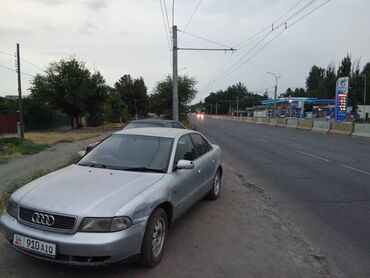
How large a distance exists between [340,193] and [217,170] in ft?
9.55

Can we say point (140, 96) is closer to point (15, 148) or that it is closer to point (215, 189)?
point (15, 148)

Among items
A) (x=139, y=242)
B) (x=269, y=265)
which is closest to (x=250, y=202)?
(x=269, y=265)

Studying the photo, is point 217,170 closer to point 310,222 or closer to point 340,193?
point 310,222

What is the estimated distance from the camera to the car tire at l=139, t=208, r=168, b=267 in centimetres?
427

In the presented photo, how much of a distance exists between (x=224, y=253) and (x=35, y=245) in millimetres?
2187

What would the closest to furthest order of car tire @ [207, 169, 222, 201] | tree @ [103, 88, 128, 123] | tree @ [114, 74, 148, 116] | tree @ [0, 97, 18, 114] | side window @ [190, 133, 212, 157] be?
side window @ [190, 133, 212, 157] → car tire @ [207, 169, 222, 201] → tree @ [0, 97, 18, 114] → tree @ [103, 88, 128, 123] → tree @ [114, 74, 148, 116]

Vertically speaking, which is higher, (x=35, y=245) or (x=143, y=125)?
(x=143, y=125)

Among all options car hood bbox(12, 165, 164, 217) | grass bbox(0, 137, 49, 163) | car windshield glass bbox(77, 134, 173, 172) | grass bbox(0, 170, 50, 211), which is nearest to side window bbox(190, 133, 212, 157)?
car windshield glass bbox(77, 134, 173, 172)

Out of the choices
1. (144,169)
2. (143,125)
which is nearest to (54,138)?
(143,125)

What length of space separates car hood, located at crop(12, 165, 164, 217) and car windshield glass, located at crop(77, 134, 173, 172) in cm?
25

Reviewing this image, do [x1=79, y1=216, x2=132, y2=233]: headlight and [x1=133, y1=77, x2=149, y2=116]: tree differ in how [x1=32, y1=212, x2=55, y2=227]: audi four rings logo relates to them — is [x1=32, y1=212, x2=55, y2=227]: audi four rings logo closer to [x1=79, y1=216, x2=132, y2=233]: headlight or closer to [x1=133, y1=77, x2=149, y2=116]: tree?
[x1=79, y1=216, x2=132, y2=233]: headlight

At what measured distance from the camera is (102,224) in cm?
391

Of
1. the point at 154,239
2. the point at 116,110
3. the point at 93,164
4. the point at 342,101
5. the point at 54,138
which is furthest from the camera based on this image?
the point at 116,110

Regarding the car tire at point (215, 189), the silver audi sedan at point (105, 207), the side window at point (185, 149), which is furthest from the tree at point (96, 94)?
the silver audi sedan at point (105, 207)
